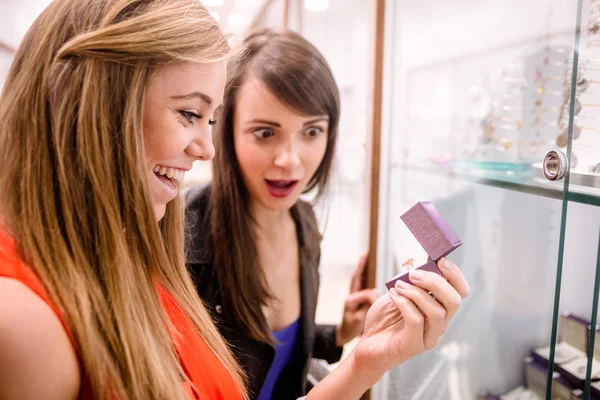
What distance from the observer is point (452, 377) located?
3.90 ft

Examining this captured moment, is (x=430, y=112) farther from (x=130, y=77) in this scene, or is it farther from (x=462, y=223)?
(x=130, y=77)

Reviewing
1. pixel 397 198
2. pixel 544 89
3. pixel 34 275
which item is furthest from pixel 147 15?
pixel 397 198

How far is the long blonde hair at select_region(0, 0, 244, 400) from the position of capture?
1.78ft

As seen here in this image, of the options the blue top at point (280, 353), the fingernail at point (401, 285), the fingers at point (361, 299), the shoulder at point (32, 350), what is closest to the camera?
the shoulder at point (32, 350)

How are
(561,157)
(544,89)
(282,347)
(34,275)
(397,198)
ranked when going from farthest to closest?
(397,198) < (282,347) < (544,89) < (561,157) < (34,275)

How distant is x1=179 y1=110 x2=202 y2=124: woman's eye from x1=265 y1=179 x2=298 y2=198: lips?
442 millimetres

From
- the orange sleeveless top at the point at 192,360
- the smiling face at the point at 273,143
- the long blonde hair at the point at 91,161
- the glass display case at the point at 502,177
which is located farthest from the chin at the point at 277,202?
the long blonde hair at the point at 91,161

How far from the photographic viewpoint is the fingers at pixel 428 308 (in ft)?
2.24

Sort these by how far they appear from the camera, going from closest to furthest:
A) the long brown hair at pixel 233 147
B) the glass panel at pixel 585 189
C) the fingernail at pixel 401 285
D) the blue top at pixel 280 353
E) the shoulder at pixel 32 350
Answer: the shoulder at pixel 32 350, the glass panel at pixel 585 189, the fingernail at pixel 401 285, the long brown hair at pixel 233 147, the blue top at pixel 280 353

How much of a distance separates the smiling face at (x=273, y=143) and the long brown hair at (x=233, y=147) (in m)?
0.02

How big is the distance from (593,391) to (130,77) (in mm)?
775

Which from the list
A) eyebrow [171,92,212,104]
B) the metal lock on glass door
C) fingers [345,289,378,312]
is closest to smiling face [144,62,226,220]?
eyebrow [171,92,212,104]

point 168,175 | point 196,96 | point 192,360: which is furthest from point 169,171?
point 192,360

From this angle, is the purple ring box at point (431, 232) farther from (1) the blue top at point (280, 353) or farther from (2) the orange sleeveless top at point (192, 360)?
(1) the blue top at point (280, 353)
